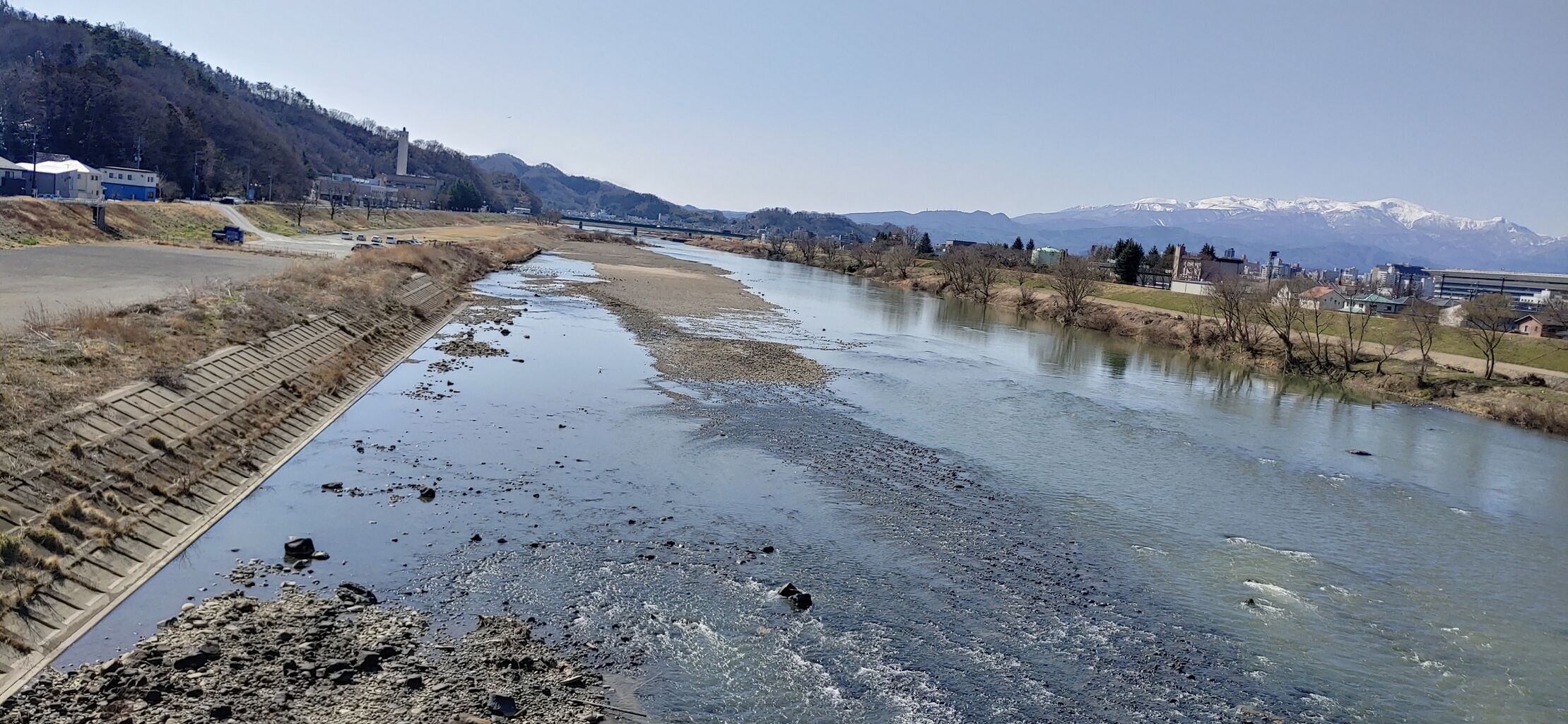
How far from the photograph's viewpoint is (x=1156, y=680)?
11195 mm

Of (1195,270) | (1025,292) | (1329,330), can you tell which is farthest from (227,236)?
(1195,270)

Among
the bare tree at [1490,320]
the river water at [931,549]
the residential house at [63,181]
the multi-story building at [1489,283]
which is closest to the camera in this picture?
the river water at [931,549]

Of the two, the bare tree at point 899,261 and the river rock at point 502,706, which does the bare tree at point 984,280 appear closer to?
the bare tree at point 899,261

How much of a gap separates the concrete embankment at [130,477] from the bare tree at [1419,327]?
46.6 meters

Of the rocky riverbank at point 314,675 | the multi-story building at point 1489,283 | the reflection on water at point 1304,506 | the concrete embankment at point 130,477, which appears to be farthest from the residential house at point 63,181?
the multi-story building at point 1489,283

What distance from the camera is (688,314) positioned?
5000cm

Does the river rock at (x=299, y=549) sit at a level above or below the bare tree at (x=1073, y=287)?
below

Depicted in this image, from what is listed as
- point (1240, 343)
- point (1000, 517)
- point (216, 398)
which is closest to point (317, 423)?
point (216, 398)

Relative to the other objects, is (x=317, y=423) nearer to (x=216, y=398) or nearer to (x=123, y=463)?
(x=216, y=398)

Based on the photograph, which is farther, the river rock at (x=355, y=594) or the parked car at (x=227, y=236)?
the parked car at (x=227, y=236)

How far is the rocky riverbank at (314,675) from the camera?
8.40 meters

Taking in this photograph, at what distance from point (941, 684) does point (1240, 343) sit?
154 feet

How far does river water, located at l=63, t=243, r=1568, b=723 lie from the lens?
35.7 ft

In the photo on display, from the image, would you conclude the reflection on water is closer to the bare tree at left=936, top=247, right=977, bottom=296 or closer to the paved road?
the paved road
